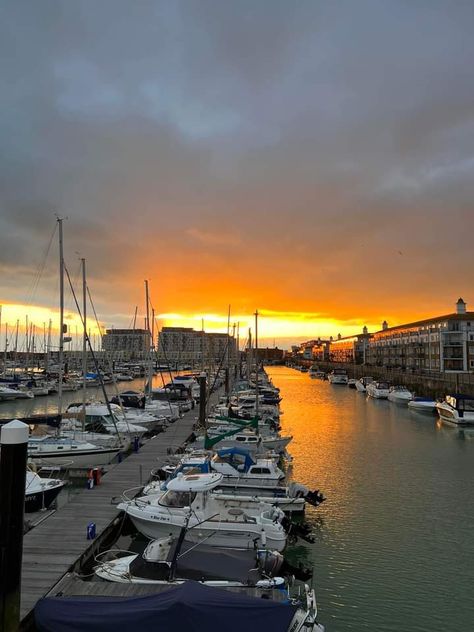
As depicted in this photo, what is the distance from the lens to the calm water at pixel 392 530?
1398 centimetres

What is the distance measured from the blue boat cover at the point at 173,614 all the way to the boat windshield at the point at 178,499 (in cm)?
702

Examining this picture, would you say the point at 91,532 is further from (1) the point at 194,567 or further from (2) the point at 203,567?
(2) the point at 203,567

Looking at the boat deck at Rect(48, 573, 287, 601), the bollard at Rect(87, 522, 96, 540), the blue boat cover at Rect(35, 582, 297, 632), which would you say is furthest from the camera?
the bollard at Rect(87, 522, 96, 540)

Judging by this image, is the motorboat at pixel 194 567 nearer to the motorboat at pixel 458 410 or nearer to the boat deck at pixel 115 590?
the boat deck at pixel 115 590

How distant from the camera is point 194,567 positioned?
531 inches

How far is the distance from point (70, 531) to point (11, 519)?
21.6 ft

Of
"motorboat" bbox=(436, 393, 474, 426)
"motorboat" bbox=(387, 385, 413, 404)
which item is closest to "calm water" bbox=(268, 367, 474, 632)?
"motorboat" bbox=(436, 393, 474, 426)

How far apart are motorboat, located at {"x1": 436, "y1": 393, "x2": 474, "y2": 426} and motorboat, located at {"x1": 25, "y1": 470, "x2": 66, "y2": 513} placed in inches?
1695

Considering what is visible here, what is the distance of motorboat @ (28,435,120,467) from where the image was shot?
2712cm

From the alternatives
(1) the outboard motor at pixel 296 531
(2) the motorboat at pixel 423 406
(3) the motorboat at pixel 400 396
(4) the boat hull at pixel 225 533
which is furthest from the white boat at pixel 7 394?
(1) the outboard motor at pixel 296 531

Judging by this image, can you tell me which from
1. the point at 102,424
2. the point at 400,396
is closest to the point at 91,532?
the point at 102,424

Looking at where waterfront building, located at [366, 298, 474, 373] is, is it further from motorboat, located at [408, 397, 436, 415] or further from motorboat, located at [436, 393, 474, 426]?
motorboat, located at [436, 393, 474, 426]

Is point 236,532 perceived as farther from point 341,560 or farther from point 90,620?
point 90,620

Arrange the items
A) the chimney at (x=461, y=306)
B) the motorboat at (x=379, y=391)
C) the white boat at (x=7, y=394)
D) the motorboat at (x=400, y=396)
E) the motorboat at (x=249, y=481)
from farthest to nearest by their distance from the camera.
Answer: the chimney at (x=461, y=306), the motorboat at (x=379, y=391), the motorboat at (x=400, y=396), the white boat at (x=7, y=394), the motorboat at (x=249, y=481)
